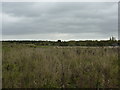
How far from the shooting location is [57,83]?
5023 mm

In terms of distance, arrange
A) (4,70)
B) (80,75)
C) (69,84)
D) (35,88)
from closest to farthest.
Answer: (35,88)
(69,84)
(80,75)
(4,70)

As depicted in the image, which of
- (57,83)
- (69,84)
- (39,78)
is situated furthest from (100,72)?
(39,78)

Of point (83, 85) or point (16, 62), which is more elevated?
point (16, 62)

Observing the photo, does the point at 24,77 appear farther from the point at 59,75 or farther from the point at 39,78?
the point at 59,75

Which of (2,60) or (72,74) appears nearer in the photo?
(72,74)

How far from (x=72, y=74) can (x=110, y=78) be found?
1246mm

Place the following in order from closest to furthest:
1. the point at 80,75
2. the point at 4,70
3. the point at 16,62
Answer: the point at 80,75, the point at 4,70, the point at 16,62

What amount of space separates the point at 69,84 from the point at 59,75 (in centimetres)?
48

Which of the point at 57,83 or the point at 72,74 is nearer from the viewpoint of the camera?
the point at 57,83

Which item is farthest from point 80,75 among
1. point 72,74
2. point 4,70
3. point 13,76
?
point 4,70

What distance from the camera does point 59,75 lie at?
5.40 meters

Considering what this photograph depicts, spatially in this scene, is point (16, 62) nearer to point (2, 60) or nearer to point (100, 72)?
point (2, 60)

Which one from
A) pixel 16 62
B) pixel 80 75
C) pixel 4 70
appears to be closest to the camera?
pixel 80 75

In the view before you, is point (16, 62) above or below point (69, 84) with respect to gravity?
above
